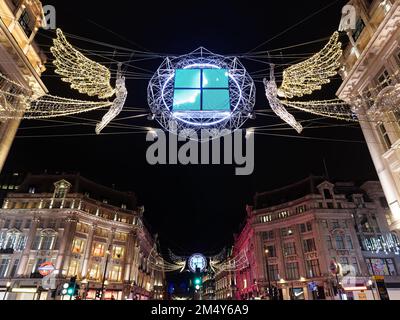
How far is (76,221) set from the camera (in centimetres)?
4825

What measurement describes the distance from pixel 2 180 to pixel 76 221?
23501 mm

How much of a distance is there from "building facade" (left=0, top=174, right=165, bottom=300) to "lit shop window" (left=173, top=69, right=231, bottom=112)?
39659 millimetres

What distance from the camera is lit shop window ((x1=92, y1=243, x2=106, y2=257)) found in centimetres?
5048

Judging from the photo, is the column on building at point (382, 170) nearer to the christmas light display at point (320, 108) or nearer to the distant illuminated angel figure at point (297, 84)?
the christmas light display at point (320, 108)

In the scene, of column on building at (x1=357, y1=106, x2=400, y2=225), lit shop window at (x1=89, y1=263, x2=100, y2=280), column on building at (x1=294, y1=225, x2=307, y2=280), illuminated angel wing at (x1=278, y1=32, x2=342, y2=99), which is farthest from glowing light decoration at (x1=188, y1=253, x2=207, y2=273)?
lit shop window at (x1=89, y1=263, x2=100, y2=280)

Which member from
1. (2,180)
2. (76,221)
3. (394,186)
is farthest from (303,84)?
(2,180)

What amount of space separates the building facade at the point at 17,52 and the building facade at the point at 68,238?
93.5 feet

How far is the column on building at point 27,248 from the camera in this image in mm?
43062

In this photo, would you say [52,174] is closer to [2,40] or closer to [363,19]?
[2,40]

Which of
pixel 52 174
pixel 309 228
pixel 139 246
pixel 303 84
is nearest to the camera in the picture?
pixel 303 84

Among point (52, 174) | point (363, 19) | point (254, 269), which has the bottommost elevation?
point (254, 269)

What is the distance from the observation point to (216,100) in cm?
962

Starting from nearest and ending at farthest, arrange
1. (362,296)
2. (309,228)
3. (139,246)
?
(362,296)
(309,228)
(139,246)

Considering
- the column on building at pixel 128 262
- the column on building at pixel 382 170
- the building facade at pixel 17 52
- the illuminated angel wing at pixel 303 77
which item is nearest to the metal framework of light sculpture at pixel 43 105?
the building facade at pixel 17 52
